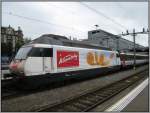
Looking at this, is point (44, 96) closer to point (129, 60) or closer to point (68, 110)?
point (68, 110)

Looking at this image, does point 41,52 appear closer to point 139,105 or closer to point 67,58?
point 67,58

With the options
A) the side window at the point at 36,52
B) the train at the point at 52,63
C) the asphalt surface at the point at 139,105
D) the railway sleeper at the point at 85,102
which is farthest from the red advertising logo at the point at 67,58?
the asphalt surface at the point at 139,105

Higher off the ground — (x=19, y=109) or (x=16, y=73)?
(x=16, y=73)

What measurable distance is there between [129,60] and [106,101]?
86.1 feet

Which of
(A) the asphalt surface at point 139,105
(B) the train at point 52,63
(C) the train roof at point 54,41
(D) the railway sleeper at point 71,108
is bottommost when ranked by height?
(D) the railway sleeper at point 71,108

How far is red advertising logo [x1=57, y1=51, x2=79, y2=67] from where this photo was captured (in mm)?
16989

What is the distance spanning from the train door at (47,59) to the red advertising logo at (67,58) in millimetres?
880

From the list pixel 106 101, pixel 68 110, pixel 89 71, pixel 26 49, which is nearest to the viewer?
pixel 68 110

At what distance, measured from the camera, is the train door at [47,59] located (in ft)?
51.0

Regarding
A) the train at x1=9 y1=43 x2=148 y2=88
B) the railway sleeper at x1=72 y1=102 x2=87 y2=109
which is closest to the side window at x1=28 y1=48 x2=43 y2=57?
the train at x1=9 y1=43 x2=148 y2=88

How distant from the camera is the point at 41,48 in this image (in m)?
15.4

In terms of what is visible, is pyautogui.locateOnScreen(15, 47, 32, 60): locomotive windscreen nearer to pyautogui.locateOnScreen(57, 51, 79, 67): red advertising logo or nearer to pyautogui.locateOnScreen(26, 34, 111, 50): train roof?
pyautogui.locateOnScreen(26, 34, 111, 50): train roof

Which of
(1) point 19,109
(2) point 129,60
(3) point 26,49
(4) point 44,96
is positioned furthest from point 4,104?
(2) point 129,60

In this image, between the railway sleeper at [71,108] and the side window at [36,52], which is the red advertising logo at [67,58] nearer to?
the side window at [36,52]
